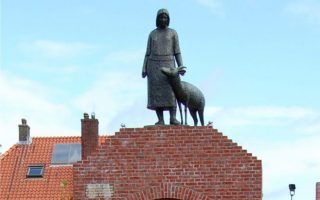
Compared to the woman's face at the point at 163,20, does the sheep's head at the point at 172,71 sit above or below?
below

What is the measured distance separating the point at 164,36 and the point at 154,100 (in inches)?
49.0

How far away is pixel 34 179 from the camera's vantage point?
1391 inches

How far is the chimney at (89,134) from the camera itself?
33406 millimetres

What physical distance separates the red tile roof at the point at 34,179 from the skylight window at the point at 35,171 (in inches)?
6.2

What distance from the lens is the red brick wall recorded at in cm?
1689

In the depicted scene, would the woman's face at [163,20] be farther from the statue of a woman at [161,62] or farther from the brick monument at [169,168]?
the brick monument at [169,168]

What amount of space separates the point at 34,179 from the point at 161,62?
18.7m

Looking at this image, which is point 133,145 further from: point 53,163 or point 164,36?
point 53,163

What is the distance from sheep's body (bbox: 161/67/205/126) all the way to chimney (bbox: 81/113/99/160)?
15.8m

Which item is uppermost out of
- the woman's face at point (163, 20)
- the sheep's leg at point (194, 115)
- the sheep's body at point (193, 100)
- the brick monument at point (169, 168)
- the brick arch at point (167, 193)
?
the woman's face at point (163, 20)

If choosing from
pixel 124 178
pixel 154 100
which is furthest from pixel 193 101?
pixel 124 178

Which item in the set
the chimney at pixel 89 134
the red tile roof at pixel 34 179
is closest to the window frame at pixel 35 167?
the red tile roof at pixel 34 179

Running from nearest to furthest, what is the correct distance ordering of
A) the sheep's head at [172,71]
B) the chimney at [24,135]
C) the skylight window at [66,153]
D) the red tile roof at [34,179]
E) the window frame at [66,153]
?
1. the sheep's head at [172,71]
2. the red tile roof at [34,179]
3. the window frame at [66,153]
4. the skylight window at [66,153]
5. the chimney at [24,135]

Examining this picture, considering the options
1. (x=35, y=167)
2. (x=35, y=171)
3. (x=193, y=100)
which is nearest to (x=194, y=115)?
(x=193, y=100)
